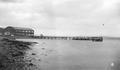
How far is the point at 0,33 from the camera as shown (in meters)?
117

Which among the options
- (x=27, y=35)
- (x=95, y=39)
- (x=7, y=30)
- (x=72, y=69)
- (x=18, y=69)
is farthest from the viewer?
(x=95, y=39)

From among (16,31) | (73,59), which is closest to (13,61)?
(73,59)

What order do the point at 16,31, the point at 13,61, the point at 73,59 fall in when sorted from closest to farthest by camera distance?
the point at 13,61, the point at 73,59, the point at 16,31

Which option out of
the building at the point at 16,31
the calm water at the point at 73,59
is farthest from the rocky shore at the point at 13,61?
the building at the point at 16,31

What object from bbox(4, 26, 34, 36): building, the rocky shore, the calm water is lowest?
the calm water

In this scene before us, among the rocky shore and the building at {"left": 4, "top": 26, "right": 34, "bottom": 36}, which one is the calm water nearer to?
the rocky shore

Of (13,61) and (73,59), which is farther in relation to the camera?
(73,59)

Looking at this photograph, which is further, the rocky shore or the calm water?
the calm water

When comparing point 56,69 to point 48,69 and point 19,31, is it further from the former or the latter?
point 19,31


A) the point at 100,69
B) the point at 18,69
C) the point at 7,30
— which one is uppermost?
the point at 7,30

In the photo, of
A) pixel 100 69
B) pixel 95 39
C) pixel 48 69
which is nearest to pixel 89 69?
pixel 100 69

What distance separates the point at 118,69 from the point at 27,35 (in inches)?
4574

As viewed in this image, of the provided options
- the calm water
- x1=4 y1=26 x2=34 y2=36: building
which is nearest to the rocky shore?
the calm water

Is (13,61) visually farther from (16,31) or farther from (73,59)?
(16,31)
